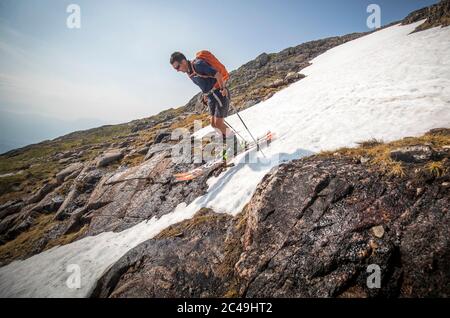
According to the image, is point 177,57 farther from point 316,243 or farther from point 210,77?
point 316,243

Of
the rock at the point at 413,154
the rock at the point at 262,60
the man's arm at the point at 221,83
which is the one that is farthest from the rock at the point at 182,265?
the rock at the point at 262,60

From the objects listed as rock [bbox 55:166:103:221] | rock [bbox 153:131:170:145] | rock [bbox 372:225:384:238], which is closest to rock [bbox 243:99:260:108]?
rock [bbox 153:131:170:145]

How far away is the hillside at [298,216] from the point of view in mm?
4441

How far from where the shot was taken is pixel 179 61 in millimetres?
9664

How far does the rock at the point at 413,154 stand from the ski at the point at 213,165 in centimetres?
551

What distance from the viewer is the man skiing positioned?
32.2ft

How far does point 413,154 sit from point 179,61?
28.6 ft

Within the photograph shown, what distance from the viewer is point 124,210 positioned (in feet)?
38.3

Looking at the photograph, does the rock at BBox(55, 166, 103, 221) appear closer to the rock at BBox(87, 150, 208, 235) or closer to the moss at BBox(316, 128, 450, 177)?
the rock at BBox(87, 150, 208, 235)

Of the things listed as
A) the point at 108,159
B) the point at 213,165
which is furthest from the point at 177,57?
the point at 108,159

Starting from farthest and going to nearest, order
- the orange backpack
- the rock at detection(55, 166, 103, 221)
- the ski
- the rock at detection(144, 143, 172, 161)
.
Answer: the rock at detection(144, 143, 172, 161)
the rock at detection(55, 166, 103, 221)
the ski
the orange backpack
